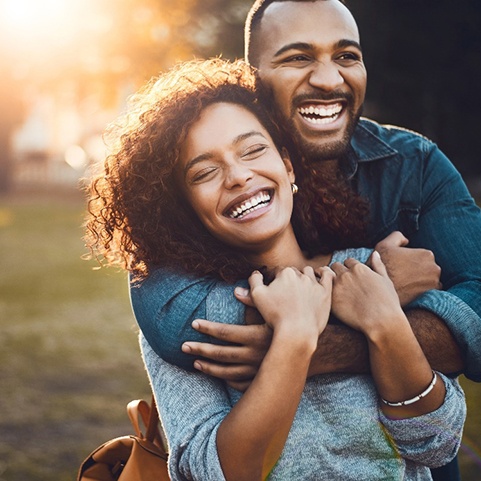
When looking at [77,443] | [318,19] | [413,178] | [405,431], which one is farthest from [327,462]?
[77,443]

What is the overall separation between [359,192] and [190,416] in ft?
4.23

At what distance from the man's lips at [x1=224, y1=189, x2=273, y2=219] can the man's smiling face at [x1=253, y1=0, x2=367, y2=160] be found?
25.4 inches

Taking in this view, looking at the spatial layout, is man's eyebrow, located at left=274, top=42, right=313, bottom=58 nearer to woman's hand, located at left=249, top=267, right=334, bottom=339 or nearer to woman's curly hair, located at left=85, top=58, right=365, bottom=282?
woman's curly hair, located at left=85, top=58, right=365, bottom=282

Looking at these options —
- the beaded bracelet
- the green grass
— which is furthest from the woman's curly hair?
the green grass

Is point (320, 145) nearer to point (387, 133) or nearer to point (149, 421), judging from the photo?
point (387, 133)

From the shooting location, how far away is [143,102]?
9.05 feet

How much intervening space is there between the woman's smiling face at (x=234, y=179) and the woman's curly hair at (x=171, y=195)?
0.06m

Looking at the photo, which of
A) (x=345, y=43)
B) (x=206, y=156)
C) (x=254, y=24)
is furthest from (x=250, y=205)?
(x=254, y=24)

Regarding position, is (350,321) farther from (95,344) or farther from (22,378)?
(95,344)

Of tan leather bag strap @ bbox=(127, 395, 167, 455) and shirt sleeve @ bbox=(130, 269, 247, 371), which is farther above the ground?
shirt sleeve @ bbox=(130, 269, 247, 371)

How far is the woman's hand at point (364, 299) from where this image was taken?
89.9 inches

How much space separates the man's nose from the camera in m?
3.15

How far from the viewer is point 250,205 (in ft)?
8.11

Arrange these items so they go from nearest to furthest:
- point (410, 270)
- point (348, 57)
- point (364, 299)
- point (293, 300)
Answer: point (293, 300) → point (364, 299) → point (410, 270) → point (348, 57)
